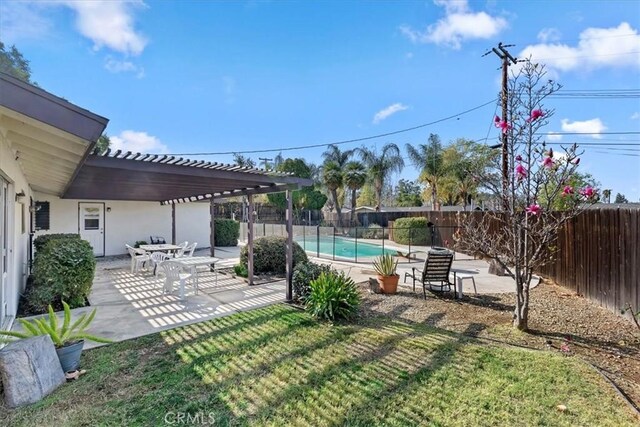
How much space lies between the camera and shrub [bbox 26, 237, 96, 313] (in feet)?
18.7

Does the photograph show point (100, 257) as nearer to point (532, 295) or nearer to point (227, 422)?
point (227, 422)

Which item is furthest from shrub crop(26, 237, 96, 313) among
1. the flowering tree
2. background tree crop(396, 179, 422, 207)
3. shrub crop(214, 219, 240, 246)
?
background tree crop(396, 179, 422, 207)

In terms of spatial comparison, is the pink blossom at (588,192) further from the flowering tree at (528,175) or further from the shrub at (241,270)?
the shrub at (241,270)

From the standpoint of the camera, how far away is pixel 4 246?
4.20 metres

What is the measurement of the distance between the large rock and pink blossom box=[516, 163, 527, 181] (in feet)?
20.0

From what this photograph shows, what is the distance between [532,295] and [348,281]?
4.12m

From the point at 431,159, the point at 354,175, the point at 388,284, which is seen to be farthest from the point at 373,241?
the point at 388,284

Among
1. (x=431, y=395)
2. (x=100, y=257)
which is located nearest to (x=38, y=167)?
(x=431, y=395)

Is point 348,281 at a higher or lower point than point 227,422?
higher

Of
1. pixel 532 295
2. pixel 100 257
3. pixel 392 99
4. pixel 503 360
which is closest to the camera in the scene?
pixel 503 360

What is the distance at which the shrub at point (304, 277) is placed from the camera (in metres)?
6.34

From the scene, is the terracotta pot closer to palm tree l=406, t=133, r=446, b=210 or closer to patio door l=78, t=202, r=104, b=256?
patio door l=78, t=202, r=104, b=256

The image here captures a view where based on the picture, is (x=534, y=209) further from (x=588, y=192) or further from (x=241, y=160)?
(x=241, y=160)

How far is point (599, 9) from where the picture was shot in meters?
8.55
